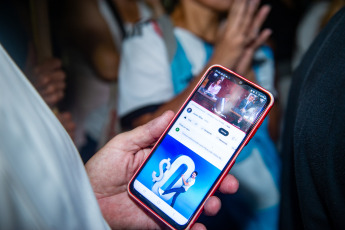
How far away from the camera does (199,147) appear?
1.76 feet

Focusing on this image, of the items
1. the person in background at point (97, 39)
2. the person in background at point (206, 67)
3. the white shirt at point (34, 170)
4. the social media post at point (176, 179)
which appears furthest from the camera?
the person in background at point (97, 39)

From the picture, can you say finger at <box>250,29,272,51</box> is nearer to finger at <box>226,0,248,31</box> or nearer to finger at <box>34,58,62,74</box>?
finger at <box>226,0,248,31</box>

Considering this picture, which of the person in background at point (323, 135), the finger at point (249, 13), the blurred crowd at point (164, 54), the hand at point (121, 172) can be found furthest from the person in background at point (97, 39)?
the person in background at point (323, 135)

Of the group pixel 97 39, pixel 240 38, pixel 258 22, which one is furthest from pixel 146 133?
pixel 97 39

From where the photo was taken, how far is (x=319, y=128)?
0.44 metres

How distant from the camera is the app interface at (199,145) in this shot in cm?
52

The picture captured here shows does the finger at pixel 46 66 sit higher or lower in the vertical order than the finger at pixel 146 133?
lower

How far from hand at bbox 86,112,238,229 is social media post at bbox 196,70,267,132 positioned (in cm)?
10

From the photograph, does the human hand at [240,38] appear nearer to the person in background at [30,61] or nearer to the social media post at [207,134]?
the social media post at [207,134]

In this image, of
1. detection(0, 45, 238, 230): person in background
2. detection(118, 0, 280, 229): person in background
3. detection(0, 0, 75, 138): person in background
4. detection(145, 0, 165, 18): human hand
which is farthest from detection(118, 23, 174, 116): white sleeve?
detection(0, 45, 238, 230): person in background

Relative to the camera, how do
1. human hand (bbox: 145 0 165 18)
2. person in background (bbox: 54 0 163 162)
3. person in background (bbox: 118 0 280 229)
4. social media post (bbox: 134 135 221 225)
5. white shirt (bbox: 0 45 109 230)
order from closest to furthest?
white shirt (bbox: 0 45 109 230), social media post (bbox: 134 135 221 225), person in background (bbox: 118 0 280 229), human hand (bbox: 145 0 165 18), person in background (bbox: 54 0 163 162)

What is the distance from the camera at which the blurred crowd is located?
2.59 feet

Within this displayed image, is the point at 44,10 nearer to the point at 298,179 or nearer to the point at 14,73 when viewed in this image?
the point at 14,73

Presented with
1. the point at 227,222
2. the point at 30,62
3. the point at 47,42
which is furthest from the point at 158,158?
the point at 30,62
